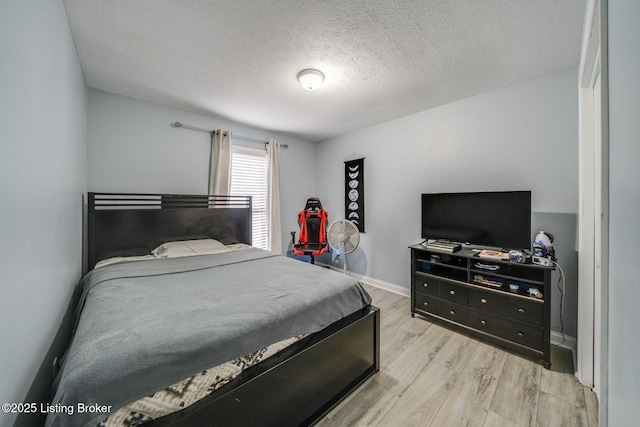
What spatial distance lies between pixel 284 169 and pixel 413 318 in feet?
9.81

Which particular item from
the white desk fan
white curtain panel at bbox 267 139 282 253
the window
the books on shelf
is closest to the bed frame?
the window

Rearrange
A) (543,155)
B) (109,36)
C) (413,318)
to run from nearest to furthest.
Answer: (109,36)
(543,155)
(413,318)

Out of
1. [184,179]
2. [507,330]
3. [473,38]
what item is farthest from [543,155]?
[184,179]

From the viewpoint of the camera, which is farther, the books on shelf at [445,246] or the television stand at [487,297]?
the books on shelf at [445,246]

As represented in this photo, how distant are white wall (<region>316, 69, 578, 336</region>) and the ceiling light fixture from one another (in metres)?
1.61

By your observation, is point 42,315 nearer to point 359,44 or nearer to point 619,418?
point 619,418

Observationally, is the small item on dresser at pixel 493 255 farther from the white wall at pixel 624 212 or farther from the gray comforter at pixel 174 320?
the white wall at pixel 624 212

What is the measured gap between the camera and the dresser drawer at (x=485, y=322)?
6.96 feet

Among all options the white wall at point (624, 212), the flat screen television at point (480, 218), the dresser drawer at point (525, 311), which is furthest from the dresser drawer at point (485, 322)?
the white wall at point (624, 212)

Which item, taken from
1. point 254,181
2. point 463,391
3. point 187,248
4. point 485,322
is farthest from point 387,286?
point 187,248

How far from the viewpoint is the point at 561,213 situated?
7.03 ft

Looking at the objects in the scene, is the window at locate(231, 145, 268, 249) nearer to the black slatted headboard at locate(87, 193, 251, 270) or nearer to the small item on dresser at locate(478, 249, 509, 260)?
the black slatted headboard at locate(87, 193, 251, 270)

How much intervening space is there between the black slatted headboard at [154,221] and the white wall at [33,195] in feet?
3.14

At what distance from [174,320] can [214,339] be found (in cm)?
26
